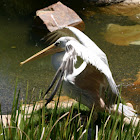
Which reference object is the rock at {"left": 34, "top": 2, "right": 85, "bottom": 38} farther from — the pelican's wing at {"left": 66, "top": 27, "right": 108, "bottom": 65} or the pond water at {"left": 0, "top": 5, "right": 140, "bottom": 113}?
the pelican's wing at {"left": 66, "top": 27, "right": 108, "bottom": 65}

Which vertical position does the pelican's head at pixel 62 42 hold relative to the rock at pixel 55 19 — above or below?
below

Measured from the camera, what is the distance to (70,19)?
7.00 meters

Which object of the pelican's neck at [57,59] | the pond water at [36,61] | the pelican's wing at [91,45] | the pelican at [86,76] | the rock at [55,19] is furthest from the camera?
the rock at [55,19]

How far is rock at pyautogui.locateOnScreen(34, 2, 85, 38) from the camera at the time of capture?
6.75 meters

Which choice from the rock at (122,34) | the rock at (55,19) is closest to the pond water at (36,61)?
the rock at (122,34)

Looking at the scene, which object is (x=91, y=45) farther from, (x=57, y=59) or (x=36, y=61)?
(x=36, y=61)

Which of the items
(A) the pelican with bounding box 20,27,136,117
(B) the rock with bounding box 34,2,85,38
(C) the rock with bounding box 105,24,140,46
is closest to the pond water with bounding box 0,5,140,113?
(C) the rock with bounding box 105,24,140,46

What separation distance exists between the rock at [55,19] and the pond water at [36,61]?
32 centimetres

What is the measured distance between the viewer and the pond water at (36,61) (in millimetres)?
5066

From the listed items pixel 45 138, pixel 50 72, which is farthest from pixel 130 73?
pixel 45 138

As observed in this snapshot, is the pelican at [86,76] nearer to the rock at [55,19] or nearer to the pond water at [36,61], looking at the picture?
the pond water at [36,61]

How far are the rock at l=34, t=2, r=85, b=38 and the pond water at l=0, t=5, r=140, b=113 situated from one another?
323 millimetres

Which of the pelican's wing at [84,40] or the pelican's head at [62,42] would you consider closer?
the pelican's wing at [84,40]

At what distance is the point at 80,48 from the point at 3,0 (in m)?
6.54
